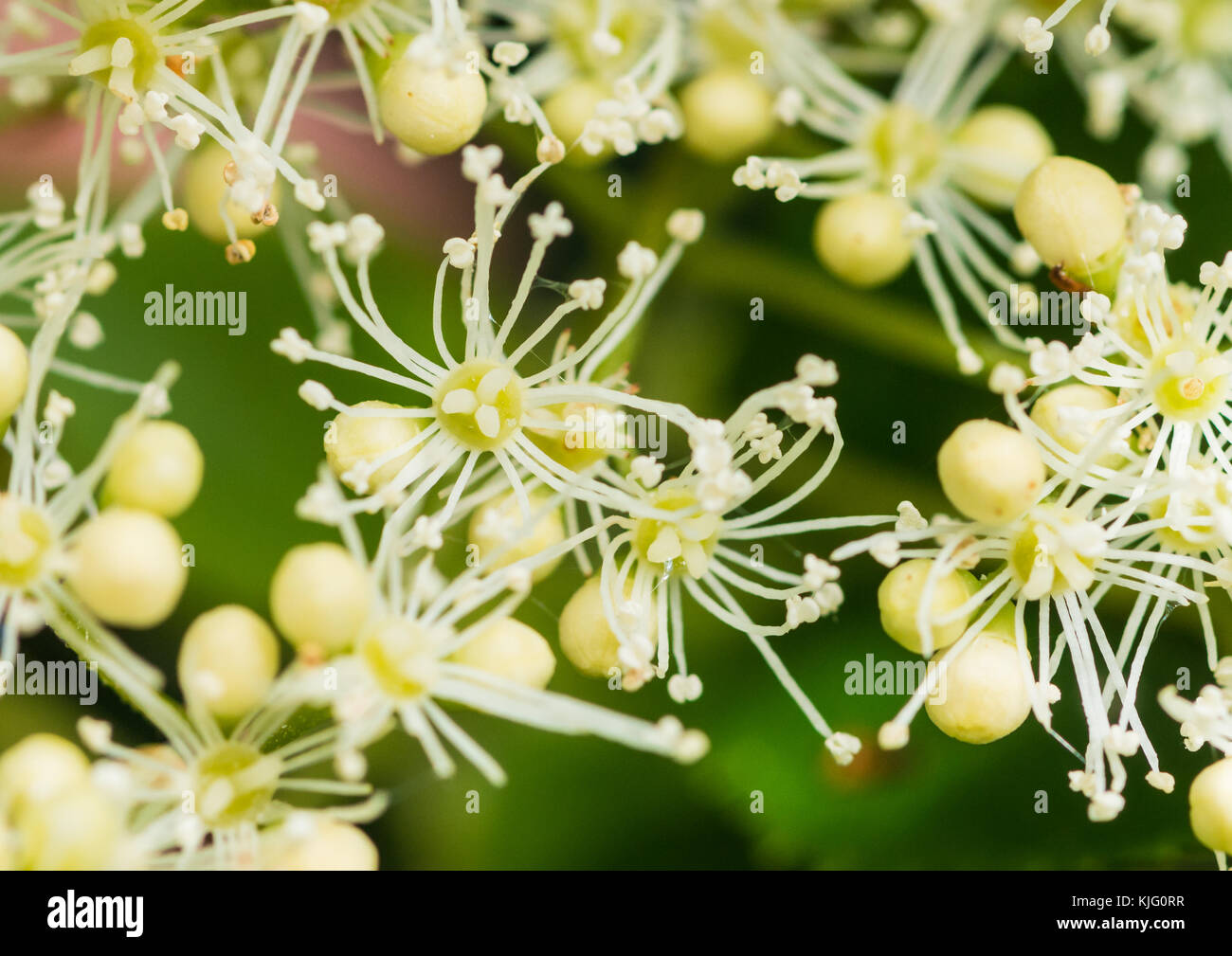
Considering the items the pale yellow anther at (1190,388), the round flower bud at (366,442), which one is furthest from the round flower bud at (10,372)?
the pale yellow anther at (1190,388)

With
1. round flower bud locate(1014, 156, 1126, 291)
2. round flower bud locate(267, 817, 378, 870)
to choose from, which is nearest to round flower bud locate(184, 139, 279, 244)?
round flower bud locate(267, 817, 378, 870)

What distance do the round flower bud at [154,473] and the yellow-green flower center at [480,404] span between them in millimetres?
208

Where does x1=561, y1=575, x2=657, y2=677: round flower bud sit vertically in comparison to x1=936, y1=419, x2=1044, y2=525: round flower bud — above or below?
below

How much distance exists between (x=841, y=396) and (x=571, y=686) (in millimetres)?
435

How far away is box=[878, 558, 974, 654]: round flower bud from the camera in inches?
40.7

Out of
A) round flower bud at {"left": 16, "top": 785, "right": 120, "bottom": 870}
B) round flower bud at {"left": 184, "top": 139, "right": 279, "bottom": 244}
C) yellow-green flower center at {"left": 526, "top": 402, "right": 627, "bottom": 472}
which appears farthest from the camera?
round flower bud at {"left": 184, "top": 139, "right": 279, "bottom": 244}

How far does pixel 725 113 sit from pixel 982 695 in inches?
23.9

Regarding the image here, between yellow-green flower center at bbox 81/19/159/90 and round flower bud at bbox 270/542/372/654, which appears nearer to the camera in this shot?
round flower bud at bbox 270/542/372/654

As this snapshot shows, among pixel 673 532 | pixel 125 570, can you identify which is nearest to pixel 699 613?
A: pixel 673 532

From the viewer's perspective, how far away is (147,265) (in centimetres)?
139

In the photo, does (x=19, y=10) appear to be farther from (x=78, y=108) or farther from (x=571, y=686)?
(x=571, y=686)

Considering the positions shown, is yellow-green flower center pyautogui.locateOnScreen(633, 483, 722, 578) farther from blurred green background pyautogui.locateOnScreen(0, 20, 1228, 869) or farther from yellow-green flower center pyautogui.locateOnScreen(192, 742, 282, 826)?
yellow-green flower center pyautogui.locateOnScreen(192, 742, 282, 826)

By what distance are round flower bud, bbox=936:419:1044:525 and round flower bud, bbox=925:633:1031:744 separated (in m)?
0.11
